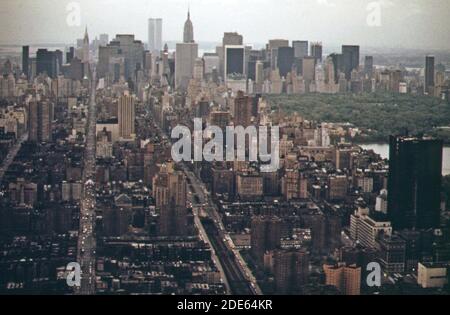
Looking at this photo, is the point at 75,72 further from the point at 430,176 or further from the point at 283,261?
the point at 430,176

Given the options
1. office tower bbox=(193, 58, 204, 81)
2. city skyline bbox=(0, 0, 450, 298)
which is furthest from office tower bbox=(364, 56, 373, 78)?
office tower bbox=(193, 58, 204, 81)

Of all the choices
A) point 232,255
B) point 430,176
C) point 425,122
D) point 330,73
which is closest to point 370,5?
point 330,73

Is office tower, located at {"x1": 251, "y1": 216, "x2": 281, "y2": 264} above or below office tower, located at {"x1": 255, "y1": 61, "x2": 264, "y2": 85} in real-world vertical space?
below

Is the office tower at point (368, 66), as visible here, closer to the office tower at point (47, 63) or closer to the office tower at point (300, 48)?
the office tower at point (300, 48)

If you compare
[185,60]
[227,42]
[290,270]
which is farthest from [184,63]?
[290,270]

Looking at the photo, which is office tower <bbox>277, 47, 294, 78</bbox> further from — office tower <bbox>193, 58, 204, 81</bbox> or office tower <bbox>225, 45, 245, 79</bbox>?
office tower <bbox>193, 58, 204, 81</bbox>

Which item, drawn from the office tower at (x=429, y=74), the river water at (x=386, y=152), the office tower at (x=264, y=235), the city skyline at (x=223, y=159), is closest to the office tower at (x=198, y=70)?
the city skyline at (x=223, y=159)
